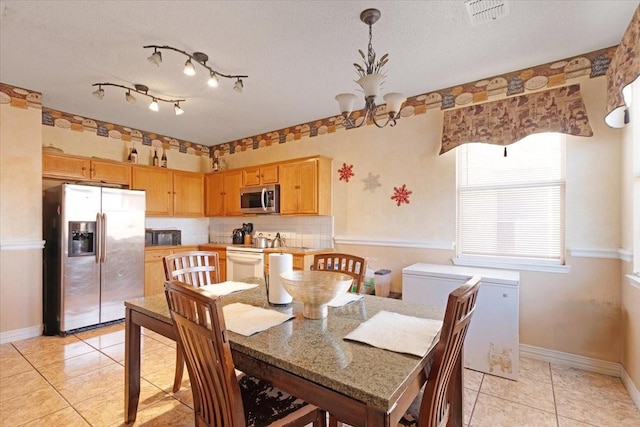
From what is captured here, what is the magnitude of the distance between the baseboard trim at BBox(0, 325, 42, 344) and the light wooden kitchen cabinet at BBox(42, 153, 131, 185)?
1.71m

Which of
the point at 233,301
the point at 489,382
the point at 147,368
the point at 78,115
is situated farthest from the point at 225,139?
the point at 489,382

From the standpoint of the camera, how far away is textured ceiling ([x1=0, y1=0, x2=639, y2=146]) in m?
1.99

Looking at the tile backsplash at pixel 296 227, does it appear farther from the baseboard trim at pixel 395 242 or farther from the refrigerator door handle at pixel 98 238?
the refrigerator door handle at pixel 98 238

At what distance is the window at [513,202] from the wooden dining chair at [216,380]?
2405mm

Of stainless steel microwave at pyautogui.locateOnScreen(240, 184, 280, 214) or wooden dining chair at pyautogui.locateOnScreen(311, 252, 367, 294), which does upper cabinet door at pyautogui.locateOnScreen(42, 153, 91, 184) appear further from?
wooden dining chair at pyautogui.locateOnScreen(311, 252, 367, 294)

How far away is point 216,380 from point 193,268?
4.03 ft

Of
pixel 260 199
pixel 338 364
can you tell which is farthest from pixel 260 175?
pixel 338 364

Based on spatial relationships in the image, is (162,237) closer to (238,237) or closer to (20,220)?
(238,237)

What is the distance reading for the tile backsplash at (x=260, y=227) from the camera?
165 inches

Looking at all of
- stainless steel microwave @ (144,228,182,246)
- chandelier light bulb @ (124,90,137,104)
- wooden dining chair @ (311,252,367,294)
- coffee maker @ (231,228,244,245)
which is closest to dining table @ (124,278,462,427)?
wooden dining chair @ (311,252,367,294)

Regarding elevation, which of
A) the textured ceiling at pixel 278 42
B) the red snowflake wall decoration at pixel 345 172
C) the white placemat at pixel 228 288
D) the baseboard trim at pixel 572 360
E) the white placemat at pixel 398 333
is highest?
the textured ceiling at pixel 278 42

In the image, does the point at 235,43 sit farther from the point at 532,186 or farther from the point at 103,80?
the point at 532,186

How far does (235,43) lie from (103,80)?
159 cm

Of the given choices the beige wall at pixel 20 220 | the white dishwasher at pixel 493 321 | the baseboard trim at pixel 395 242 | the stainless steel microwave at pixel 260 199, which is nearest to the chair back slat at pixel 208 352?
the white dishwasher at pixel 493 321
